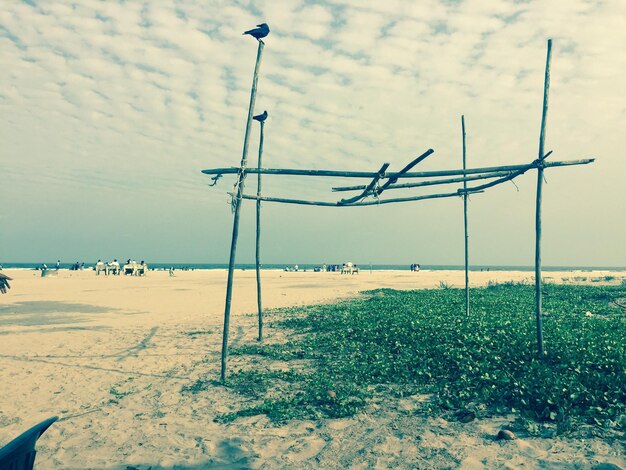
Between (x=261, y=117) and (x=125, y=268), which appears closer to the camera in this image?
(x=261, y=117)

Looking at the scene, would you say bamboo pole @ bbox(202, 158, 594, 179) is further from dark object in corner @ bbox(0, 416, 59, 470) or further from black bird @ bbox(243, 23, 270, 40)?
dark object in corner @ bbox(0, 416, 59, 470)

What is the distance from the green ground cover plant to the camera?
657 centimetres

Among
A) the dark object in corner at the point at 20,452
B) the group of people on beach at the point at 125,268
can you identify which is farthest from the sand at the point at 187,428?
the group of people on beach at the point at 125,268

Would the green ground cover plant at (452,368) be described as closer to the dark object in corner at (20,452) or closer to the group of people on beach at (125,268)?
the dark object in corner at (20,452)

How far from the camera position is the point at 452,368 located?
8.54m

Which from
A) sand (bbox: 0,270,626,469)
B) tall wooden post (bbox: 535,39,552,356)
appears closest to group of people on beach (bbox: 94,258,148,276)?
sand (bbox: 0,270,626,469)

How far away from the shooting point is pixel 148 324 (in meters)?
16.5

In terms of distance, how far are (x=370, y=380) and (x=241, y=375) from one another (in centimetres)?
277

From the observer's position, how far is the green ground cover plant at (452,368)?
6574 mm

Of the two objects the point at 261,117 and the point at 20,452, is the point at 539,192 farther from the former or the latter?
the point at 20,452

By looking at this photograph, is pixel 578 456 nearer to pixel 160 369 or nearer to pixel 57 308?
pixel 160 369

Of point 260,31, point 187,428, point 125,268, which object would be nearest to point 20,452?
point 187,428

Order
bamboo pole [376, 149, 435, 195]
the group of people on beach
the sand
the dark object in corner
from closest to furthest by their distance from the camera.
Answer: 1. the dark object in corner
2. the sand
3. bamboo pole [376, 149, 435, 195]
4. the group of people on beach

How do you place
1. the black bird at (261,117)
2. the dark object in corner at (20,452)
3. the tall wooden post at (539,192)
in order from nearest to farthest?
the dark object in corner at (20,452) → the tall wooden post at (539,192) → the black bird at (261,117)
